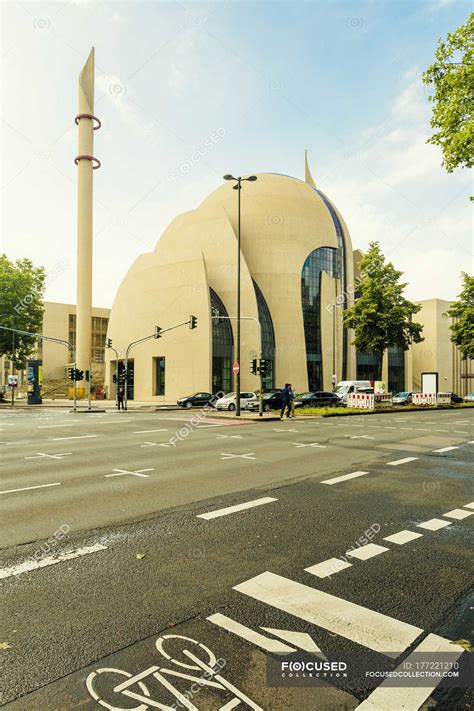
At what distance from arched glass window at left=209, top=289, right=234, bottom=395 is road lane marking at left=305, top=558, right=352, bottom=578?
152 feet

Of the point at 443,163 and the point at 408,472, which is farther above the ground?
the point at 443,163

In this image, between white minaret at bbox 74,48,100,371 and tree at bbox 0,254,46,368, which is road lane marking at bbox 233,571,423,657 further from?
white minaret at bbox 74,48,100,371

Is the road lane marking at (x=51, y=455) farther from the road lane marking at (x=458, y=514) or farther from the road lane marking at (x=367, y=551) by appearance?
the road lane marking at (x=458, y=514)

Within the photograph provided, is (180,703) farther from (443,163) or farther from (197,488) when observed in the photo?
(443,163)

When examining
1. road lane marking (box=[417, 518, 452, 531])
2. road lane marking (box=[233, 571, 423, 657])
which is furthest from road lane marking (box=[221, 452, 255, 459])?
road lane marking (box=[233, 571, 423, 657])

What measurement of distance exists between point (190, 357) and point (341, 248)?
28560 millimetres

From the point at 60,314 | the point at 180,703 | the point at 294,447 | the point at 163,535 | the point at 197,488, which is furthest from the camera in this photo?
the point at 60,314

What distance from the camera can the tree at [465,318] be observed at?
45.3 metres

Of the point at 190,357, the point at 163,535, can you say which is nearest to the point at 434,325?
the point at 190,357

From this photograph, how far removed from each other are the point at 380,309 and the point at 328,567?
128 ft

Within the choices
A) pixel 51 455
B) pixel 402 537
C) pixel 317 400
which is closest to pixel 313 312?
pixel 317 400

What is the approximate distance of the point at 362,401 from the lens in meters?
34.5

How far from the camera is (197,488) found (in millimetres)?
Answer: 7781

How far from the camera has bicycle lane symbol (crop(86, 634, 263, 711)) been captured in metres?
2.47
